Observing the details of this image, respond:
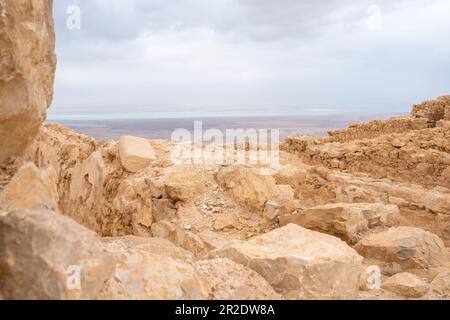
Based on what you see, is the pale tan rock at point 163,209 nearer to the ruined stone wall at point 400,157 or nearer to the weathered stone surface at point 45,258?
the weathered stone surface at point 45,258

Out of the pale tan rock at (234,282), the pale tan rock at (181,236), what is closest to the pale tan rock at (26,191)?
the pale tan rock at (234,282)

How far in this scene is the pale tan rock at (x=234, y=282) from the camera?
2.60 metres

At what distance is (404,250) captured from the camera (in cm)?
467

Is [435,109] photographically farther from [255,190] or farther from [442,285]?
[442,285]

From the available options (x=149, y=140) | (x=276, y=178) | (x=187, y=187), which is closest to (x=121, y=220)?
(x=187, y=187)

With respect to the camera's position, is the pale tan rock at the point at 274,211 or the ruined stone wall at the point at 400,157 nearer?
the pale tan rock at the point at 274,211

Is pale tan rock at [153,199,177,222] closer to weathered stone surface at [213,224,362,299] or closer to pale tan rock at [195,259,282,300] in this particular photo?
weathered stone surface at [213,224,362,299]

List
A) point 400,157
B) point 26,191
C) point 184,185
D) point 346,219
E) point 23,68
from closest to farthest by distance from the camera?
point 23,68, point 26,191, point 346,219, point 184,185, point 400,157

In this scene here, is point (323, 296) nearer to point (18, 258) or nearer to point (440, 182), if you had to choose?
point (18, 258)

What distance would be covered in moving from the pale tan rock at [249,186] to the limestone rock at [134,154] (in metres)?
1.77

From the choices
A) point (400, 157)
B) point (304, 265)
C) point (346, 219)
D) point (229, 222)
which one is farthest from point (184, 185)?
point (400, 157)

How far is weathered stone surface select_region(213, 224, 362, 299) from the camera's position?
281cm

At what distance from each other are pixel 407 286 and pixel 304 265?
1.43 metres

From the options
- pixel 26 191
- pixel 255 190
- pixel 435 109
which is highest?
pixel 435 109
